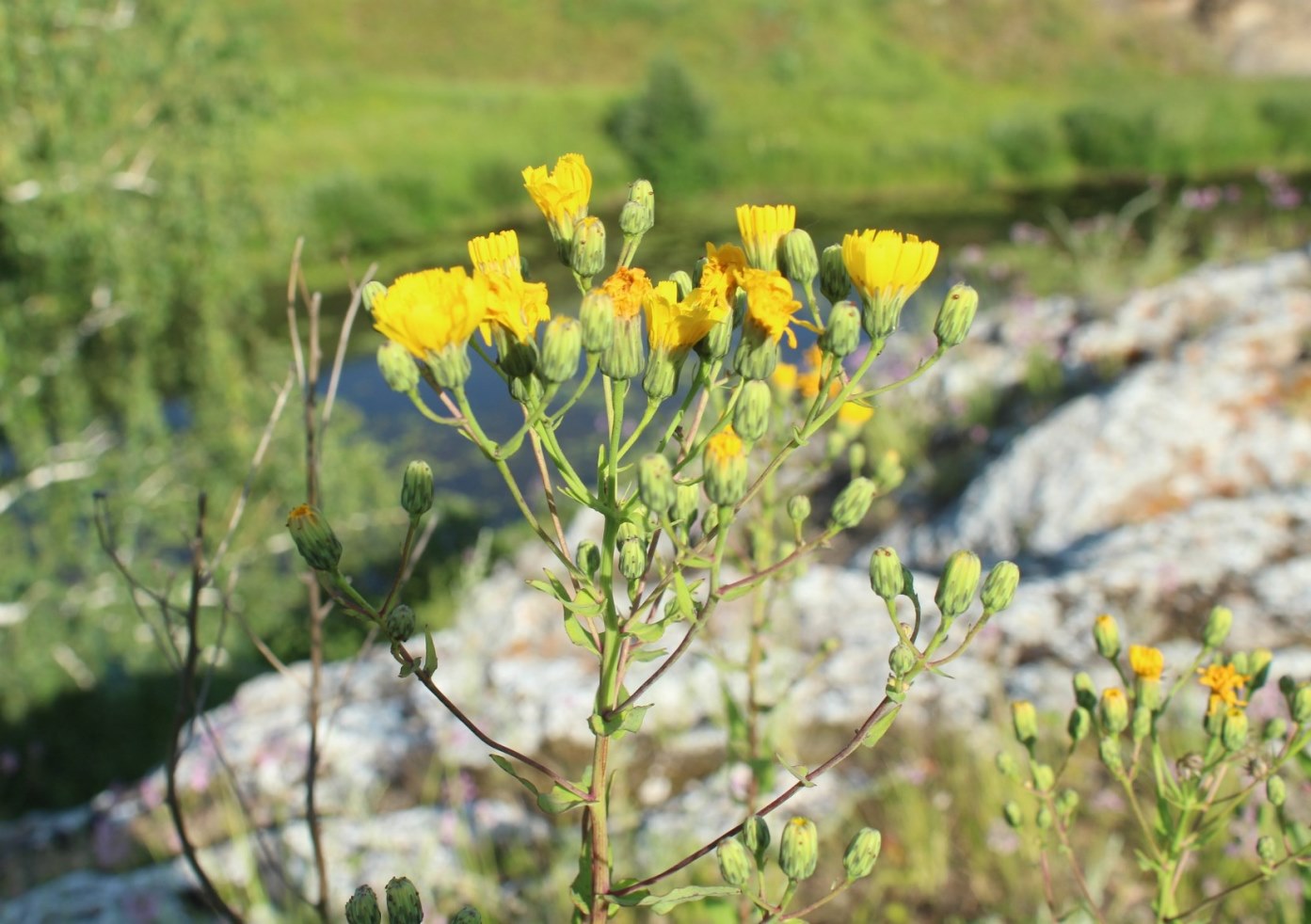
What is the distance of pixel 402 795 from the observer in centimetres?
303

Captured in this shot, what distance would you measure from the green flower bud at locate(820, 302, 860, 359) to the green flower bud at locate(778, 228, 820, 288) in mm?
102

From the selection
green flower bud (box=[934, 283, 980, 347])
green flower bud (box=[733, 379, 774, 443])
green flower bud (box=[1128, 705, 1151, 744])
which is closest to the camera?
green flower bud (box=[733, 379, 774, 443])

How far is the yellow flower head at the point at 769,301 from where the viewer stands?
103 cm

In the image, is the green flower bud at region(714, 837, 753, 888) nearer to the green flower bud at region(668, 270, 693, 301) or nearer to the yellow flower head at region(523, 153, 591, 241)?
the green flower bud at region(668, 270, 693, 301)

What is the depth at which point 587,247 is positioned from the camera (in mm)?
1071

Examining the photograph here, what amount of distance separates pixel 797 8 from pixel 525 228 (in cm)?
2037

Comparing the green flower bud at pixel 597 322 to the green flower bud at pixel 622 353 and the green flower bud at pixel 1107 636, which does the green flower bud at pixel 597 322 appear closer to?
the green flower bud at pixel 622 353

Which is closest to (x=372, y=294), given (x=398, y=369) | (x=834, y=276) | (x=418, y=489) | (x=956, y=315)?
(x=398, y=369)

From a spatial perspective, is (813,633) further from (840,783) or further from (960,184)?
(960,184)

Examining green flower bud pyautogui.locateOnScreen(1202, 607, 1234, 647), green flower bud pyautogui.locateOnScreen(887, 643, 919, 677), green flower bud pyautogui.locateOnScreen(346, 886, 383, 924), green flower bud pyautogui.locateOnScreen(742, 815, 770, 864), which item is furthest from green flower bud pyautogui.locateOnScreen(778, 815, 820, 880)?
green flower bud pyautogui.locateOnScreen(1202, 607, 1234, 647)

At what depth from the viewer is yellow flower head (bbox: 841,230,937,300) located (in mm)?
1050

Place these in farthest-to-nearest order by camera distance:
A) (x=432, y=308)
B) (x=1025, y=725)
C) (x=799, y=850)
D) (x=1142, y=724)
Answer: (x=1025, y=725) → (x=1142, y=724) → (x=799, y=850) → (x=432, y=308)

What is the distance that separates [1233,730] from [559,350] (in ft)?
3.24

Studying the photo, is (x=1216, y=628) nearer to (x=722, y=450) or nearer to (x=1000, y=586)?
(x=1000, y=586)
